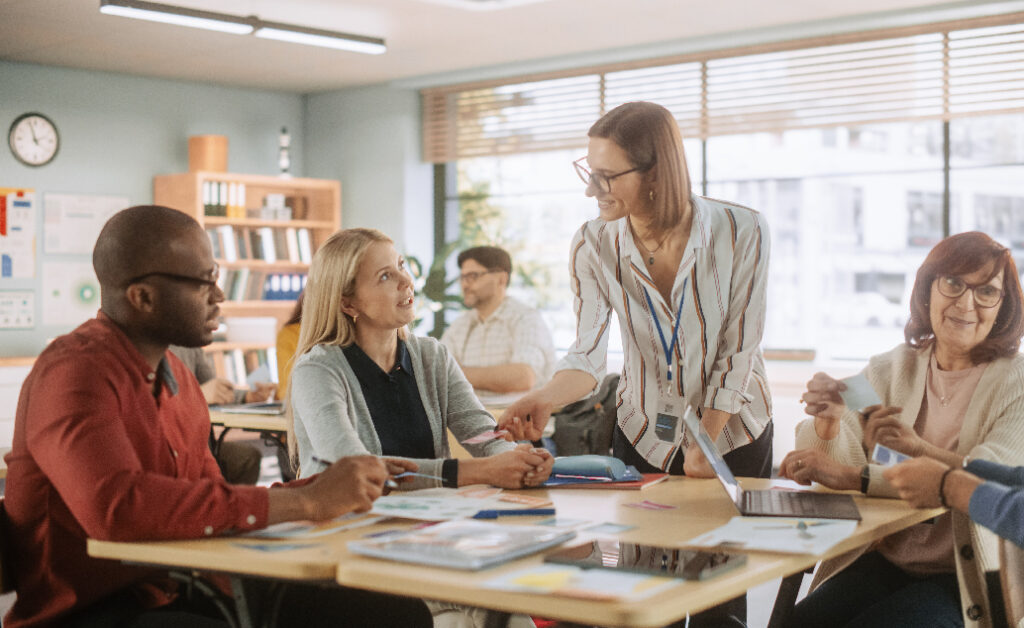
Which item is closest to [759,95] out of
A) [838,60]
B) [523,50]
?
[838,60]

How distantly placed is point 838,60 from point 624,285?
4730mm

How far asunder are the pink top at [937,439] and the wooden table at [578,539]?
142 millimetres

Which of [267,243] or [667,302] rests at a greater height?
[267,243]

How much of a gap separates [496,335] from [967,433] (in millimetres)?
3239

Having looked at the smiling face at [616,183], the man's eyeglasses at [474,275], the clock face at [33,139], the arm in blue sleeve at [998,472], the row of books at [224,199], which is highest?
the clock face at [33,139]

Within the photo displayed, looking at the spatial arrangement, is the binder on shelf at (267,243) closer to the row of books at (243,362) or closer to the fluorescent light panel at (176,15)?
the row of books at (243,362)

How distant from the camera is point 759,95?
7082 mm

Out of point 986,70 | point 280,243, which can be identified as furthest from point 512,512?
point 280,243

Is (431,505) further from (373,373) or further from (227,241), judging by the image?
(227,241)

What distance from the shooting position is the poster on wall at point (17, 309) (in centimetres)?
759

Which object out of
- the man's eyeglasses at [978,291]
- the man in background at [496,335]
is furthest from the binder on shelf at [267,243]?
the man's eyeglasses at [978,291]

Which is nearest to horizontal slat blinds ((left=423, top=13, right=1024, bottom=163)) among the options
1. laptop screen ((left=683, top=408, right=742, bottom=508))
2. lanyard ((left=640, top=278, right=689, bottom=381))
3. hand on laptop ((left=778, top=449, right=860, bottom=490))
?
lanyard ((left=640, top=278, right=689, bottom=381))

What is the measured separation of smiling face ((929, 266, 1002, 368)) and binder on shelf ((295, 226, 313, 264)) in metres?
6.75

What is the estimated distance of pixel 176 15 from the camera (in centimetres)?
610
